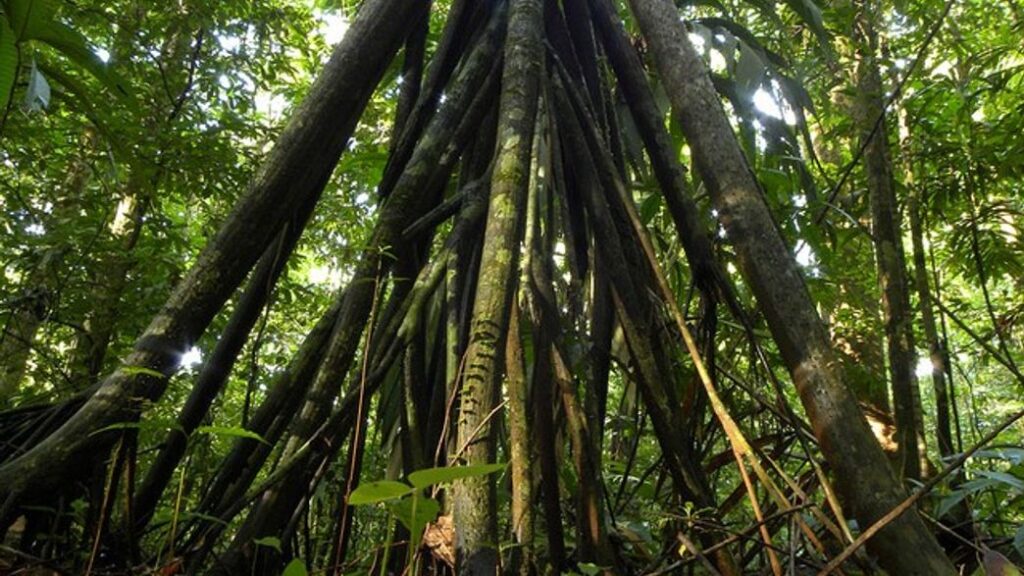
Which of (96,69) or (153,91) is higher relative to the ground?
(153,91)

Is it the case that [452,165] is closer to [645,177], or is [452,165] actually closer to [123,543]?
[645,177]

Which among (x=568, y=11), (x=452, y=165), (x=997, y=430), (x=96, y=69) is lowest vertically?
(x=997, y=430)

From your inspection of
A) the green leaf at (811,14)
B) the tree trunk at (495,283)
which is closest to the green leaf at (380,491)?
the tree trunk at (495,283)

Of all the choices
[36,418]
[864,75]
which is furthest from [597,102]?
[36,418]

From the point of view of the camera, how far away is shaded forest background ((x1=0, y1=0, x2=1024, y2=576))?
1.50 meters

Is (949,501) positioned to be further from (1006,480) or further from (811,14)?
(811,14)

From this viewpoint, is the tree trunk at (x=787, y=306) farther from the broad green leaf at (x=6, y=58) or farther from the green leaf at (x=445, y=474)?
the broad green leaf at (x=6, y=58)

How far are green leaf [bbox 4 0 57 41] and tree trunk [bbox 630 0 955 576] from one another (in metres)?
1.56

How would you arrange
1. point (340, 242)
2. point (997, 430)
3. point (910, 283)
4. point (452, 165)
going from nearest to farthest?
point (997, 430) → point (452, 165) → point (910, 283) → point (340, 242)

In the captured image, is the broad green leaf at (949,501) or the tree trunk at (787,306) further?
the broad green leaf at (949,501)

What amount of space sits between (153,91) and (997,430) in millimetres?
4321

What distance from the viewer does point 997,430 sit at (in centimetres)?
132

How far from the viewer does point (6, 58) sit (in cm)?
132

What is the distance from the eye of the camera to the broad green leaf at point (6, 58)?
1312mm
